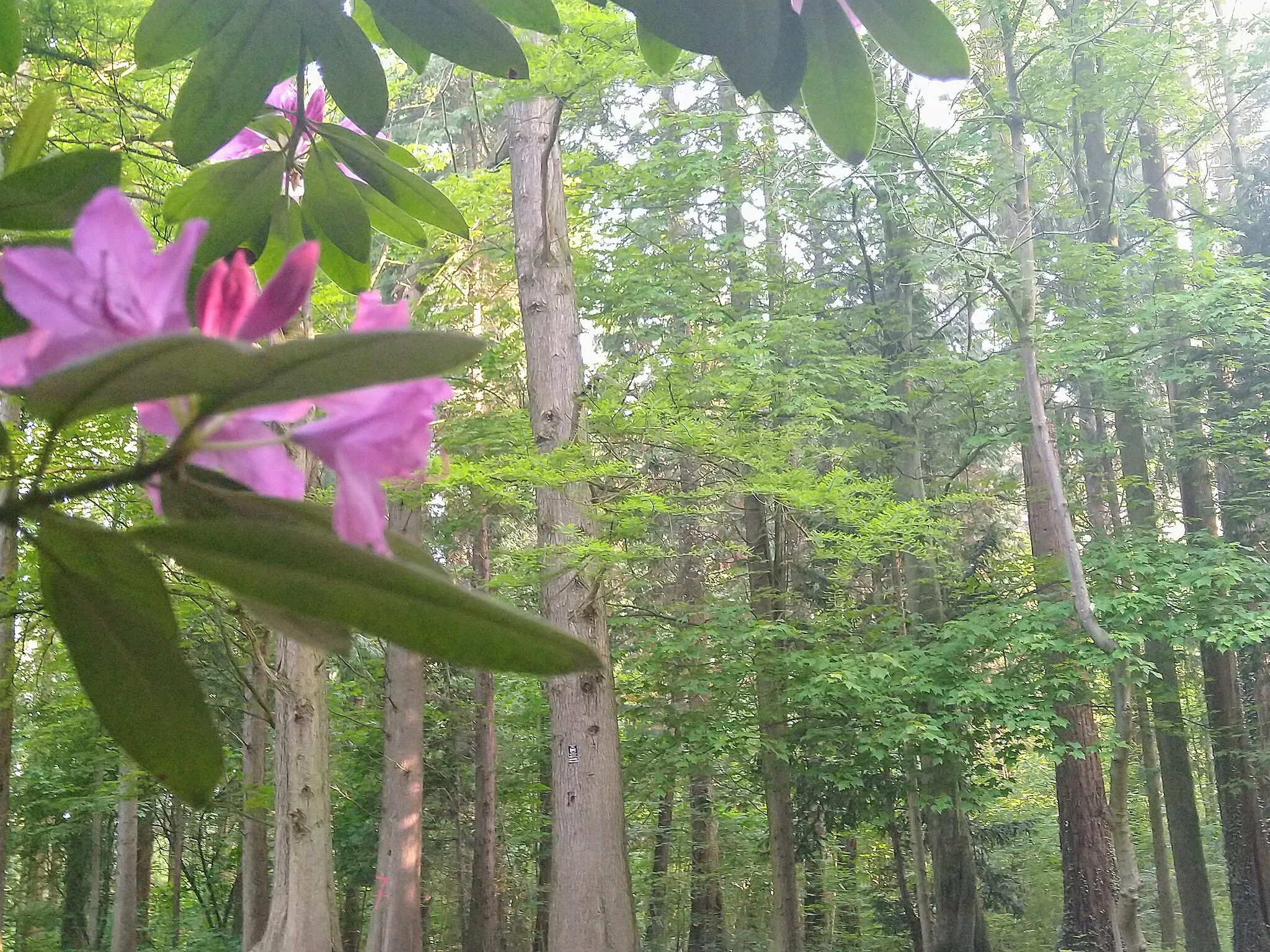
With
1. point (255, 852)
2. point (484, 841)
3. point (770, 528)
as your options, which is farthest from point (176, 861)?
point (770, 528)

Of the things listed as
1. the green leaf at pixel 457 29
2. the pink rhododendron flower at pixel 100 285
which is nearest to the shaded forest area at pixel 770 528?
the green leaf at pixel 457 29

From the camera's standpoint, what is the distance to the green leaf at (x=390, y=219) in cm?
65

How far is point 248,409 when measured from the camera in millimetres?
232

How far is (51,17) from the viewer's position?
12.9ft

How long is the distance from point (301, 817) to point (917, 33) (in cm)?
519

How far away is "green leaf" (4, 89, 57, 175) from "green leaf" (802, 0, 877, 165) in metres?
0.40

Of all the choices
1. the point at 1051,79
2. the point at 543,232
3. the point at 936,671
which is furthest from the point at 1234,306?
the point at 543,232

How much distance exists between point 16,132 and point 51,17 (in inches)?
Result: 180

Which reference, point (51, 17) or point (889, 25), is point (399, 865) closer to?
point (51, 17)

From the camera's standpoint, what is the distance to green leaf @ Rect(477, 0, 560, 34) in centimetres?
57

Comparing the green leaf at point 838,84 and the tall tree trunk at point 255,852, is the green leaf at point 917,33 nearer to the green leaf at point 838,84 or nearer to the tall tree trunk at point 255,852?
the green leaf at point 838,84

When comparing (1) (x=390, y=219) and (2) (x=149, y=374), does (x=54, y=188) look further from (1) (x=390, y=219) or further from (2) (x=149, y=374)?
(1) (x=390, y=219)

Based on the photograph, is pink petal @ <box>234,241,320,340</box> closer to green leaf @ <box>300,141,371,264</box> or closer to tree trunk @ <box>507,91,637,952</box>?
green leaf @ <box>300,141,371,264</box>

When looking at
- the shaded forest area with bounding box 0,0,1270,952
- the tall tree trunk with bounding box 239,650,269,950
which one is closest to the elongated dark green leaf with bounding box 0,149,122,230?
the shaded forest area with bounding box 0,0,1270,952
